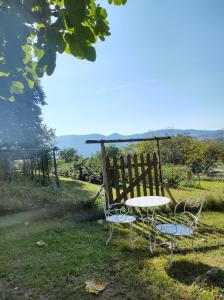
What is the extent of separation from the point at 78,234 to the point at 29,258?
1.33 m

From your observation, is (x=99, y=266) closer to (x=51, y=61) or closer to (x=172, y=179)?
(x=51, y=61)

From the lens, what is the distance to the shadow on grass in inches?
143

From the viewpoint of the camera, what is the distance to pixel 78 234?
5773 millimetres

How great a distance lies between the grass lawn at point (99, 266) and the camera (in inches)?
A: 136

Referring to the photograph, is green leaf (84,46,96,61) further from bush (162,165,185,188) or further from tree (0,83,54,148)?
tree (0,83,54,148)

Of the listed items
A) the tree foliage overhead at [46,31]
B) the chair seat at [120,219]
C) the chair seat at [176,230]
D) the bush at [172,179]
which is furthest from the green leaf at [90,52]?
the bush at [172,179]

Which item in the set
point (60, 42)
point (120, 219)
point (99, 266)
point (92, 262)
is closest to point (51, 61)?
point (60, 42)

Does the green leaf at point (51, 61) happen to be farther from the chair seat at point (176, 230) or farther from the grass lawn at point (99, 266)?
the chair seat at point (176, 230)

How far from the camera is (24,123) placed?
2111 centimetres

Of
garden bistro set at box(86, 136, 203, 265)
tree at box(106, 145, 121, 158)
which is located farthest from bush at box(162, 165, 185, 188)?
tree at box(106, 145, 121, 158)

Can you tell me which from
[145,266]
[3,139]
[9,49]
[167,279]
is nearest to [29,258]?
[145,266]

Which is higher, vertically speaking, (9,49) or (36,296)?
(9,49)

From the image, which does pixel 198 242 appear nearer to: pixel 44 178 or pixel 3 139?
pixel 44 178

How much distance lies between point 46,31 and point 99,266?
3485 mm
